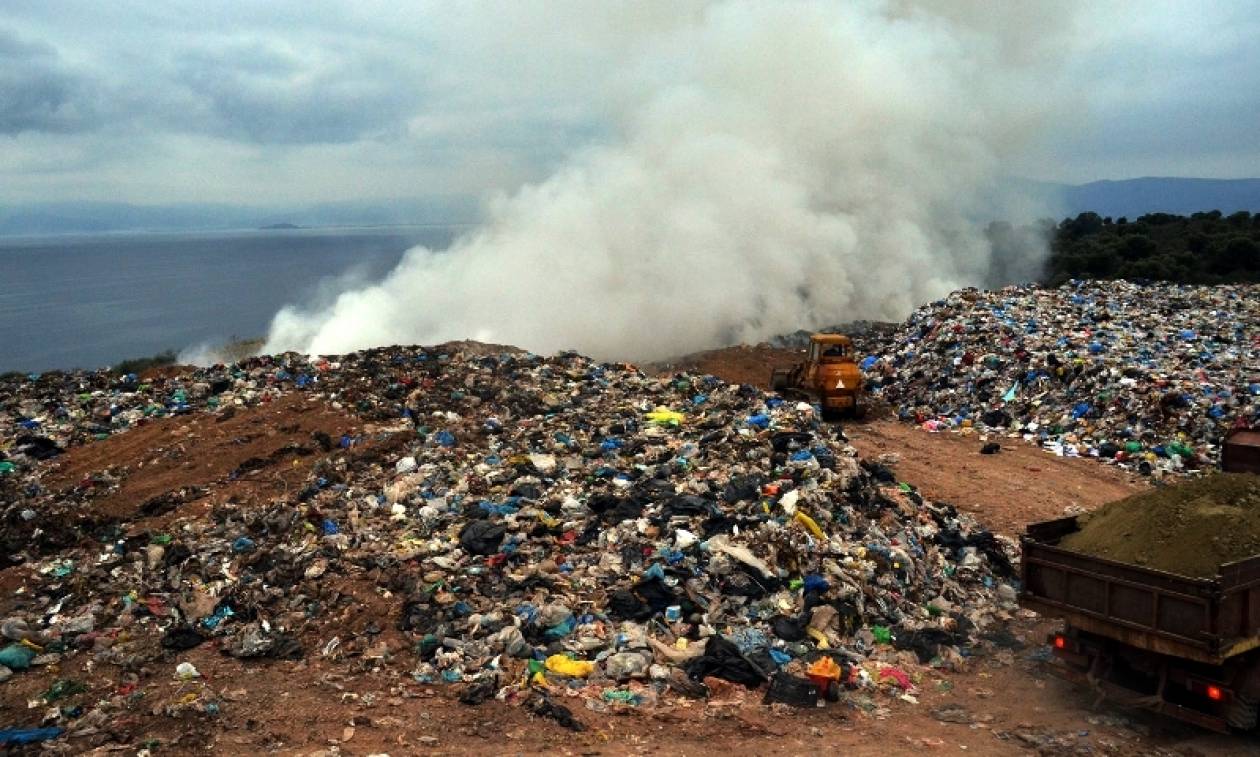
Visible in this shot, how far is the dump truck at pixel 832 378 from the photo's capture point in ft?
55.9

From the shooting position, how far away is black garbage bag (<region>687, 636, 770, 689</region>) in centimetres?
654

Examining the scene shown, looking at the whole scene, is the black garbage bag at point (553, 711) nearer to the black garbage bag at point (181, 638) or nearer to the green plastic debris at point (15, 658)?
the black garbage bag at point (181, 638)

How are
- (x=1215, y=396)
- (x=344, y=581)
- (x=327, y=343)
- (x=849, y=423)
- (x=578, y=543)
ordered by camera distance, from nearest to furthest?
(x=344, y=581) < (x=578, y=543) < (x=1215, y=396) < (x=849, y=423) < (x=327, y=343)

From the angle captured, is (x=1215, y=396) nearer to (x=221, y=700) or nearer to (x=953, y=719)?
(x=953, y=719)

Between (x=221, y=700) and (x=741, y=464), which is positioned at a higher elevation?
(x=741, y=464)

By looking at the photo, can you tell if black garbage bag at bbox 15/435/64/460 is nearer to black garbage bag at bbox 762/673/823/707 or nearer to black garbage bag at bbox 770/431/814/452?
black garbage bag at bbox 770/431/814/452

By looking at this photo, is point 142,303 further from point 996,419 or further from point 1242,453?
point 1242,453

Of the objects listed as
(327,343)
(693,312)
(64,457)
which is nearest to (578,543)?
(64,457)

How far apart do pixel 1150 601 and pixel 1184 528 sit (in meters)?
0.78

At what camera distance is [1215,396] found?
14.5 m

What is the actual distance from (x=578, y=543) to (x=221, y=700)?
→ 125 inches

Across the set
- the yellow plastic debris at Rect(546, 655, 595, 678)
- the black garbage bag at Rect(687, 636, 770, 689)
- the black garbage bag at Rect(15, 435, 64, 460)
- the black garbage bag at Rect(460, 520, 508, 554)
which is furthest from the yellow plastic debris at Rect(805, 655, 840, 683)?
the black garbage bag at Rect(15, 435, 64, 460)

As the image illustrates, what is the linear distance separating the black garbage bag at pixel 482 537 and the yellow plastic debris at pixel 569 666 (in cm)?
170

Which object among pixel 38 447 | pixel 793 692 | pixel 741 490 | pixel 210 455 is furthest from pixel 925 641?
pixel 38 447
